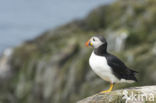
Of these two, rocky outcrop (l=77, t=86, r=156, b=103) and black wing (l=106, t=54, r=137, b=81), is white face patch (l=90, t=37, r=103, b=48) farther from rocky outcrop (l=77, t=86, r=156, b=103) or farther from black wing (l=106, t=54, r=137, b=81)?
rocky outcrop (l=77, t=86, r=156, b=103)

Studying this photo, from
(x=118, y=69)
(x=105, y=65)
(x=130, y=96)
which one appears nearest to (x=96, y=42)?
(x=105, y=65)

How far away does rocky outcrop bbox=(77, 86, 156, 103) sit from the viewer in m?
8.12

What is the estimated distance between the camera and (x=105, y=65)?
8.48 metres

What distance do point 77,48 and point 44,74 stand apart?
222 centimetres

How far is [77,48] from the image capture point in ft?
→ 66.7

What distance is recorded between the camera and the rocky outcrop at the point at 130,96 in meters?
8.12

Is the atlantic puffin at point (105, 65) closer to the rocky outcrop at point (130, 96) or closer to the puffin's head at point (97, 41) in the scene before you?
the puffin's head at point (97, 41)

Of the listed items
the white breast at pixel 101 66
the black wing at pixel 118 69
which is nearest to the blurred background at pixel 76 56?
the black wing at pixel 118 69

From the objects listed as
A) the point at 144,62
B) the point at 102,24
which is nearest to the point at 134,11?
the point at 102,24

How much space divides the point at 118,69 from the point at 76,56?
1141cm

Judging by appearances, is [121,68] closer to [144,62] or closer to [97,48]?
[97,48]

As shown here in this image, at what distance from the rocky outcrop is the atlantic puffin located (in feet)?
0.87

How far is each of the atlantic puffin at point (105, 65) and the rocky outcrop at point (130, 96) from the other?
0.27 m

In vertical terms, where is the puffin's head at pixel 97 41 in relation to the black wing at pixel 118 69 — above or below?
above
